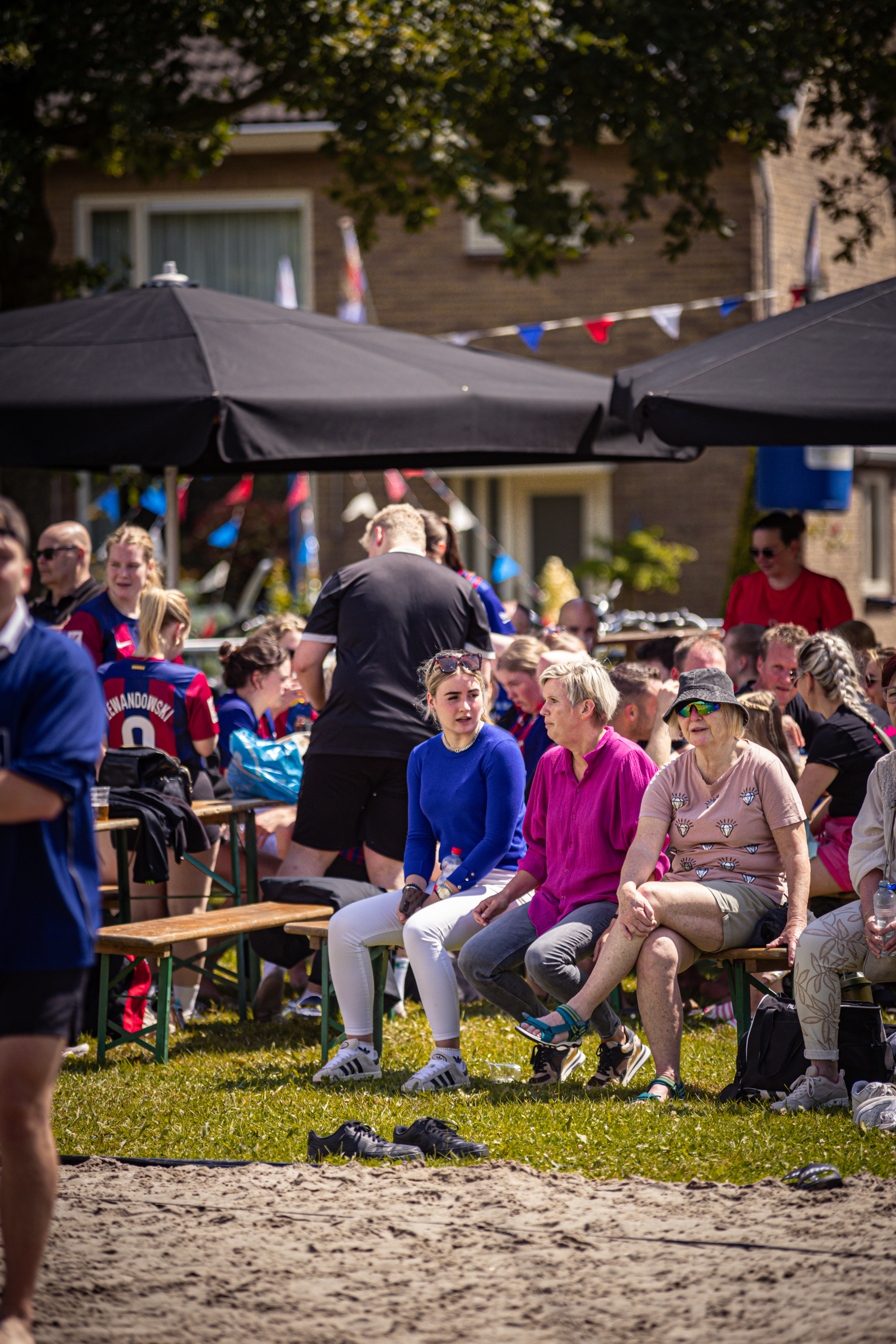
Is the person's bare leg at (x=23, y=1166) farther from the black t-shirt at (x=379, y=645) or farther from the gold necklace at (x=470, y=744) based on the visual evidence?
the black t-shirt at (x=379, y=645)

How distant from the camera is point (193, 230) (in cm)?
1730

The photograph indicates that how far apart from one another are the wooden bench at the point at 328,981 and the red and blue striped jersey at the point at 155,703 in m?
1.09

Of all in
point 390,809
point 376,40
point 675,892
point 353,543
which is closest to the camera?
point 675,892

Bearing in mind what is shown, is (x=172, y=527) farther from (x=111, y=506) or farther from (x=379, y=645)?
(x=111, y=506)

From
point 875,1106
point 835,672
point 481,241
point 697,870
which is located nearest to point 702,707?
point 697,870

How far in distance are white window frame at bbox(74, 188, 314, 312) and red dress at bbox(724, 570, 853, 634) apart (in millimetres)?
10229

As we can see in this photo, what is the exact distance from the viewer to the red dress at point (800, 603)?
7.86m

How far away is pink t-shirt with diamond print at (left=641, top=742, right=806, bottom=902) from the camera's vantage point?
17.2 ft

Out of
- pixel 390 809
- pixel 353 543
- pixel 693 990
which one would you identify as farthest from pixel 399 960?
pixel 353 543

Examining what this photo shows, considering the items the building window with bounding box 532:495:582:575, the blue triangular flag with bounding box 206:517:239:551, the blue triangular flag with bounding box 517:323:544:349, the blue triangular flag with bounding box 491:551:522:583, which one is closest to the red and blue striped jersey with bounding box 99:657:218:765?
the blue triangular flag with bounding box 517:323:544:349

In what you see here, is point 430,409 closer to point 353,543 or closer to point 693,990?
point 693,990

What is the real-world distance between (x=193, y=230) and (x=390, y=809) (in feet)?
42.1

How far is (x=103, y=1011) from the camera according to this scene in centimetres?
570

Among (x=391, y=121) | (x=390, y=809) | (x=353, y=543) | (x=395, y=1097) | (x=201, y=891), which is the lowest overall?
(x=395, y=1097)
